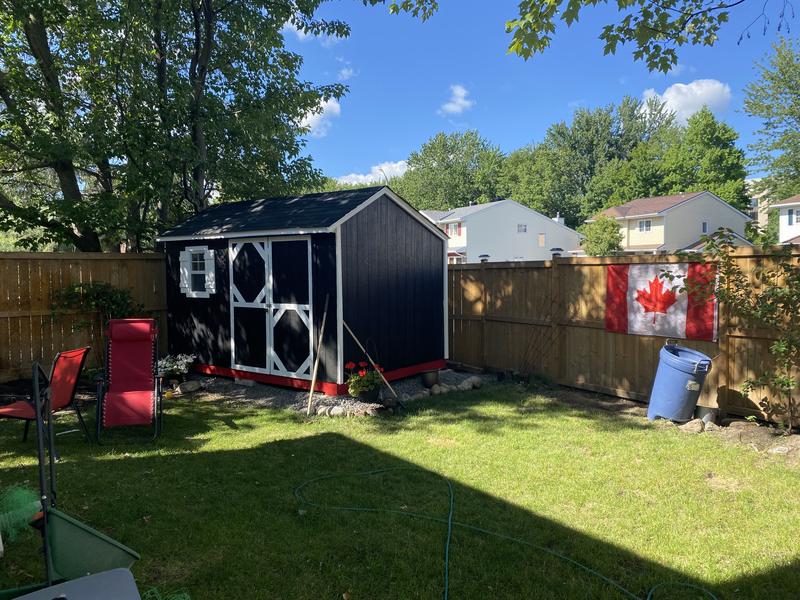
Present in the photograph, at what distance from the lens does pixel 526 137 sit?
64.3 metres

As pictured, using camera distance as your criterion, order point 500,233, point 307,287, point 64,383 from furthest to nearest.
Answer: point 500,233 < point 307,287 < point 64,383

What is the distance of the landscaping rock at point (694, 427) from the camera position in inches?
226

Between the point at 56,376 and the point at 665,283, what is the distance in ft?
21.9

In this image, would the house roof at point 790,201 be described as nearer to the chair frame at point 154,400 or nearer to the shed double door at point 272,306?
the shed double door at point 272,306

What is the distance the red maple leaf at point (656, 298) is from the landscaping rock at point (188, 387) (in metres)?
6.13

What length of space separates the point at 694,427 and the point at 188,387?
645 cm

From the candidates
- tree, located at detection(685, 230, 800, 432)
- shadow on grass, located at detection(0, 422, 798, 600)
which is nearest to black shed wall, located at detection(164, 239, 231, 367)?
shadow on grass, located at detection(0, 422, 798, 600)

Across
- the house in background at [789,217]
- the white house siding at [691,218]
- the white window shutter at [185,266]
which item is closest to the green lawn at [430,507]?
the white window shutter at [185,266]

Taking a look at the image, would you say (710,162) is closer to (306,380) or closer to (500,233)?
(500,233)

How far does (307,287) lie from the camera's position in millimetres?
7363

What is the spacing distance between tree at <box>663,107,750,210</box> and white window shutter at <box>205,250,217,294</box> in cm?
4645

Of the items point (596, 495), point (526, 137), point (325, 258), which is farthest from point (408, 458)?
point (526, 137)

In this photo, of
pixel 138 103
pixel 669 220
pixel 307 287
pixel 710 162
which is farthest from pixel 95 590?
pixel 710 162

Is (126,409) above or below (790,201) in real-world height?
below
